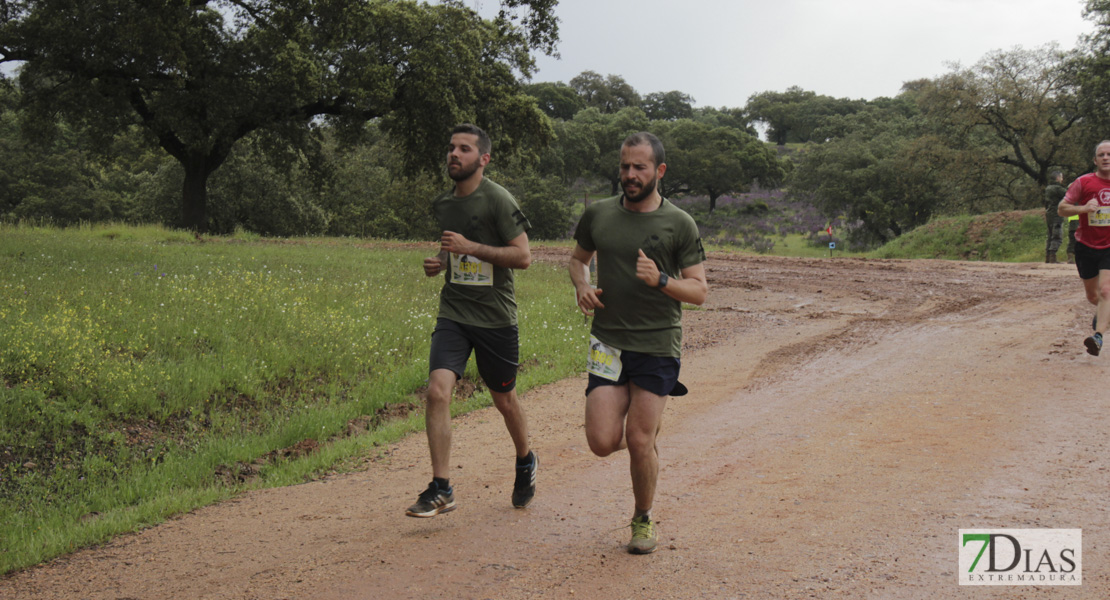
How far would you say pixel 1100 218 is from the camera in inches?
340

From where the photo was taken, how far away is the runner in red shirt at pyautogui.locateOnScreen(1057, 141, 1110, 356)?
8.56m

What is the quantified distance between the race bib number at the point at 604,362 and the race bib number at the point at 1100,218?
23.5ft

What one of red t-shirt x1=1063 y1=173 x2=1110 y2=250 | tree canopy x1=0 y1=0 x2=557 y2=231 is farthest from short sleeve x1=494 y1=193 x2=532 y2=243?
tree canopy x1=0 y1=0 x2=557 y2=231

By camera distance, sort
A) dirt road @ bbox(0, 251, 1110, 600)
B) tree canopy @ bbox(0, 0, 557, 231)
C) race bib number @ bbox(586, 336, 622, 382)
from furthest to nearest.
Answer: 1. tree canopy @ bbox(0, 0, 557, 231)
2. race bib number @ bbox(586, 336, 622, 382)
3. dirt road @ bbox(0, 251, 1110, 600)

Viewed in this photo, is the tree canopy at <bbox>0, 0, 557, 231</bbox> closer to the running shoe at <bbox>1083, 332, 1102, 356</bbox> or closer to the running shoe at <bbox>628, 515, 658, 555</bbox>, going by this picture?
the running shoe at <bbox>1083, 332, 1102, 356</bbox>

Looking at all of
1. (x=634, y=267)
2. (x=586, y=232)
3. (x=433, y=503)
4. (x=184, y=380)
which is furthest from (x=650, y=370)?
(x=184, y=380)

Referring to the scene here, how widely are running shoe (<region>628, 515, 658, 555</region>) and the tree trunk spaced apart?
24.9 meters

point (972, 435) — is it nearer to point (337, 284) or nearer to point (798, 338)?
point (798, 338)

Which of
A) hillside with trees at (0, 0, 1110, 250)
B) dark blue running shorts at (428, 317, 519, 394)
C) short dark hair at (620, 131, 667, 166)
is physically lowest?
dark blue running shorts at (428, 317, 519, 394)

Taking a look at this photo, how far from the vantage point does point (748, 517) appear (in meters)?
4.61

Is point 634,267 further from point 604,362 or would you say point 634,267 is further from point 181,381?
point 181,381

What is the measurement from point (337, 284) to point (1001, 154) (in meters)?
34.4

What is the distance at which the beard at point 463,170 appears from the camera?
4.75m

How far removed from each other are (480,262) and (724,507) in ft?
6.73
